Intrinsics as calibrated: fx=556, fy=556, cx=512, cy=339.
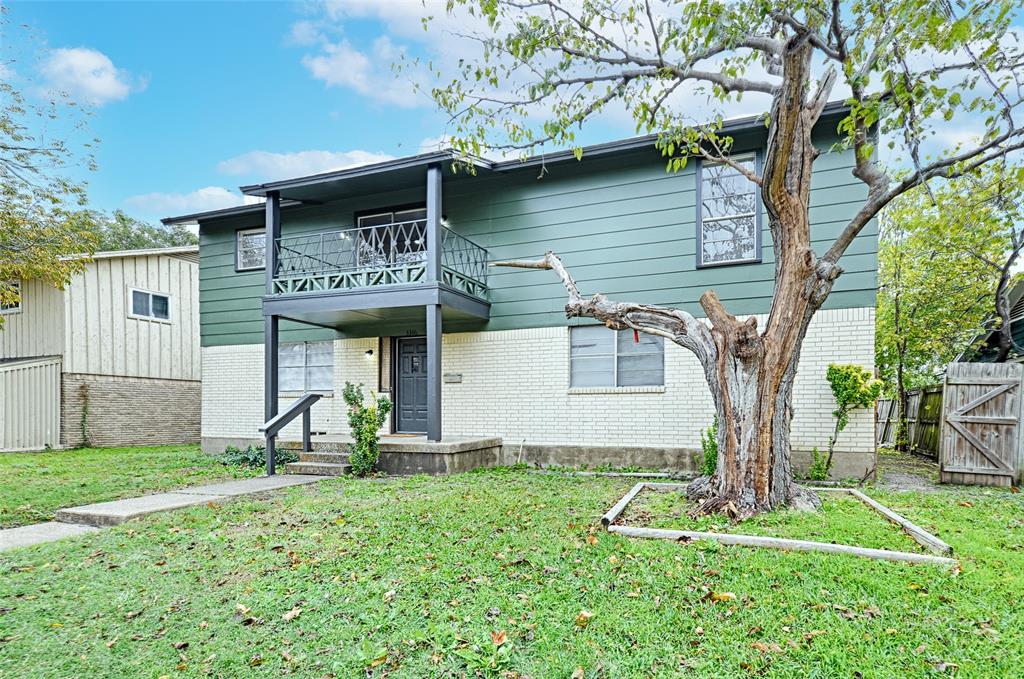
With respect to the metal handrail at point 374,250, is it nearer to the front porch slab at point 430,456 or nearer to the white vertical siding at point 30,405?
the front porch slab at point 430,456

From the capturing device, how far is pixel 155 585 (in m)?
4.14

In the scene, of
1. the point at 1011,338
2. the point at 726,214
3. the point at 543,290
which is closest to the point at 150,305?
the point at 543,290

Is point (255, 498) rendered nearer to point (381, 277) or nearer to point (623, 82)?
point (381, 277)

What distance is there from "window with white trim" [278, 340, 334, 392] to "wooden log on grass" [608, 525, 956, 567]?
8.24 m

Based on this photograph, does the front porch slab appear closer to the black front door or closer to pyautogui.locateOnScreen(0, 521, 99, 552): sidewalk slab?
the black front door

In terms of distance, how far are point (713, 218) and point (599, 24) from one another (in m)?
3.94

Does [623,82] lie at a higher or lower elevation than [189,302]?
higher

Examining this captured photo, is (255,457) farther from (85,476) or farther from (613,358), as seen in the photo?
(613,358)

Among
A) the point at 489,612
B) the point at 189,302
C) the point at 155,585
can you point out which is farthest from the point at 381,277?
the point at 189,302

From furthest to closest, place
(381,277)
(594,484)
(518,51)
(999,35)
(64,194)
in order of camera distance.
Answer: (381,277) → (64,194) → (594,484) → (518,51) → (999,35)

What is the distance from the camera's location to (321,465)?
367 inches

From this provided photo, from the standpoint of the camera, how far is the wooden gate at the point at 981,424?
7684 millimetres

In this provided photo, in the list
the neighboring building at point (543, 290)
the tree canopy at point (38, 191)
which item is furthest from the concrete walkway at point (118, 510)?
the tree canopy at point (38, 191)

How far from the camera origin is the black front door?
10984 mm
